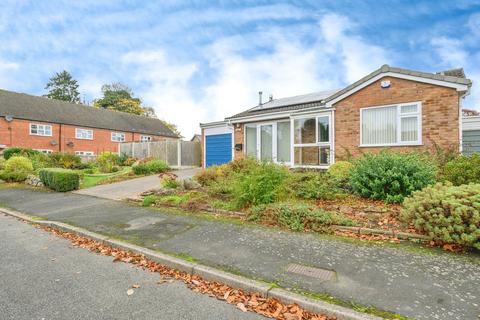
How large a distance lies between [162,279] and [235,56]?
41.3 ft

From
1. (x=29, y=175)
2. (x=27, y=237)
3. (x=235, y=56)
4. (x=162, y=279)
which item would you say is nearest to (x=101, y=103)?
(x=29, y=175)

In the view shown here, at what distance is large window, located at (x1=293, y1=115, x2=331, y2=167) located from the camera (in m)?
11.8

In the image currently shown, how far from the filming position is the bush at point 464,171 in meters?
6.59

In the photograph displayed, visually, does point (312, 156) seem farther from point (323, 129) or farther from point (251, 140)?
point (251, 140)

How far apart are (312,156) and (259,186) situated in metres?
6.03

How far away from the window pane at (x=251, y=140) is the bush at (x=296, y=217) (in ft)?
26.5

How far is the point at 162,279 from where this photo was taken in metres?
3.75

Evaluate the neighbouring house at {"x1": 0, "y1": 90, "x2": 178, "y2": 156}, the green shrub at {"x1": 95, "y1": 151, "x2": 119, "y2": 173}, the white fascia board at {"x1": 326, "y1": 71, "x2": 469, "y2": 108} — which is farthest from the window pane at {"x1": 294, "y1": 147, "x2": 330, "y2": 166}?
the neighbouring house at {"x1": 0, "y1": 90, "x2": 178, "y2": 156}

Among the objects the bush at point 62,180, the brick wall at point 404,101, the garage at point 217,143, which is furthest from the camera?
the garage at point 217,143

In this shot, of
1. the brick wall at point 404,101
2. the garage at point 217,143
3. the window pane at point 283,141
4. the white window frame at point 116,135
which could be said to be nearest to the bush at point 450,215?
the brick wall at point 404,101

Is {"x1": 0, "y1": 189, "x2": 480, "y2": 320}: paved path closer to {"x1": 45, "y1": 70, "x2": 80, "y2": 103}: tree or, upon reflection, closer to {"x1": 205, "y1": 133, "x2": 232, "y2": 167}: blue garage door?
{"x1": 205, "y1": 133, "x2": 232, "y2": 167}: blue garage door

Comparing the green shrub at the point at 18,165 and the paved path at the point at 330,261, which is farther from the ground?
the green shrub at the point at 18,165

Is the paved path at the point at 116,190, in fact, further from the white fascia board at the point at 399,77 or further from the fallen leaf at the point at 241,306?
the white fascia board at the point at 399,77

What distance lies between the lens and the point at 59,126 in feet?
100
